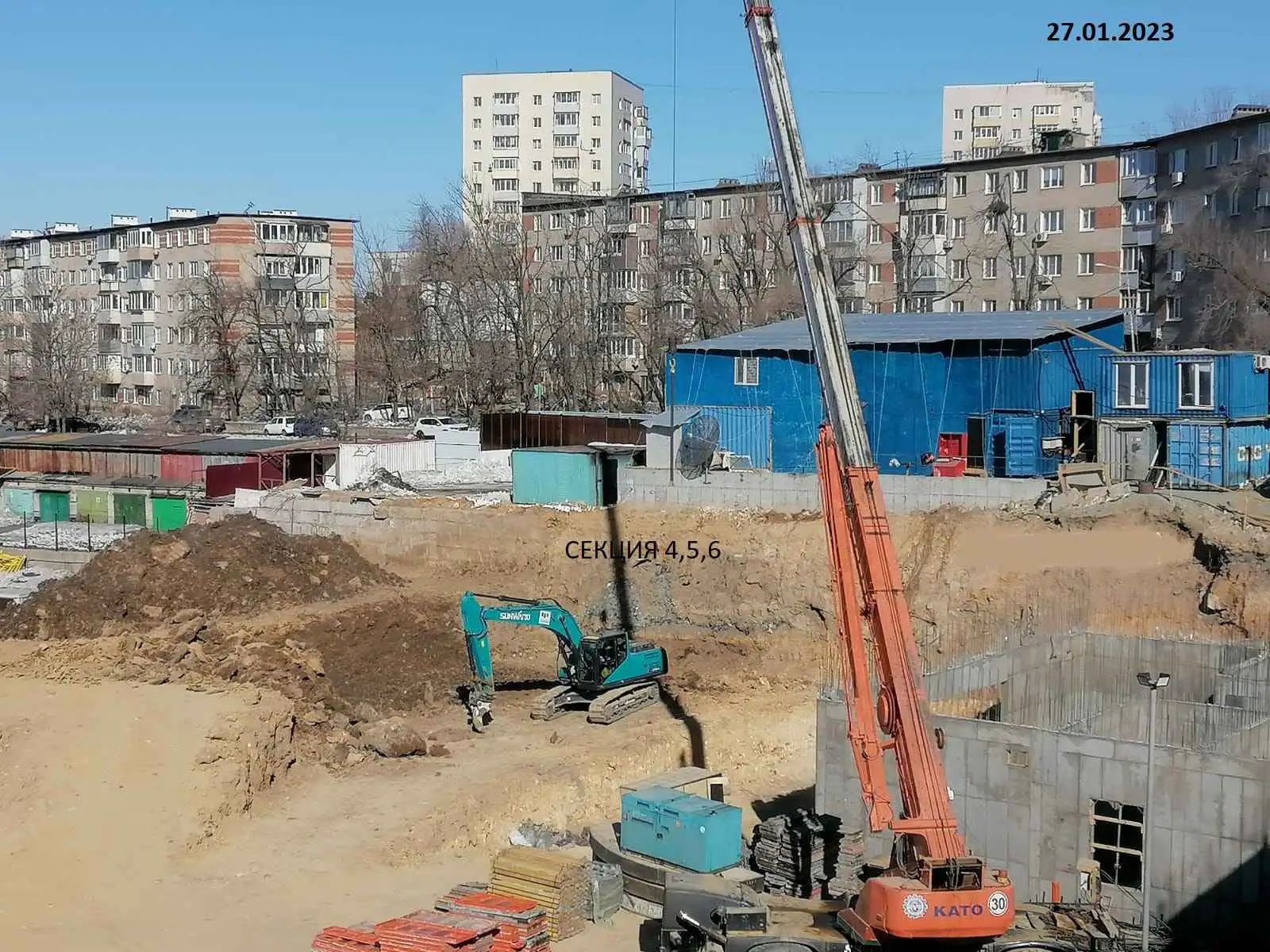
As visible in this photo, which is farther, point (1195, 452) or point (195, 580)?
point (195, 580)

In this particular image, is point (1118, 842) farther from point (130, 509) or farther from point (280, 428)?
point (280, 428)

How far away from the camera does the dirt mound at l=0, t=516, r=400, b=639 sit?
30.8 metres

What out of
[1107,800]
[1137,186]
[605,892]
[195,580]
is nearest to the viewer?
[1107,800]

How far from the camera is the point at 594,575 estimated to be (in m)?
31.8

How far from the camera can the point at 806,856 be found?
663 inches

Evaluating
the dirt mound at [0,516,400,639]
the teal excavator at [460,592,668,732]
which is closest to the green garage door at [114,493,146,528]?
the dirt mound at [0,516,400,639]

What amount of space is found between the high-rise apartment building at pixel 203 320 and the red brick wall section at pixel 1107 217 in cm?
3282

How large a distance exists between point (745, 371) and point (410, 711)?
12.9m

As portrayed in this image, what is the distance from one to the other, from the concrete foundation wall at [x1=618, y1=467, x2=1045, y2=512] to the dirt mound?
21.5 feet

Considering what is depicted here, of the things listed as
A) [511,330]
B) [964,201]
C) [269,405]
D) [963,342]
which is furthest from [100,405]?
[963,342]

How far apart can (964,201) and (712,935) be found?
41247 millimetres

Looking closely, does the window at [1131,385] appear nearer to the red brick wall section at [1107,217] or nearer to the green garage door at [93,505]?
the red brick wall section at [1107,217]

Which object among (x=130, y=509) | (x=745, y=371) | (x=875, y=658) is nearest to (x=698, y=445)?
(x=745, y=371)

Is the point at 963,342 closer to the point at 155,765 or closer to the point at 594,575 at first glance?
the point at 594,575
